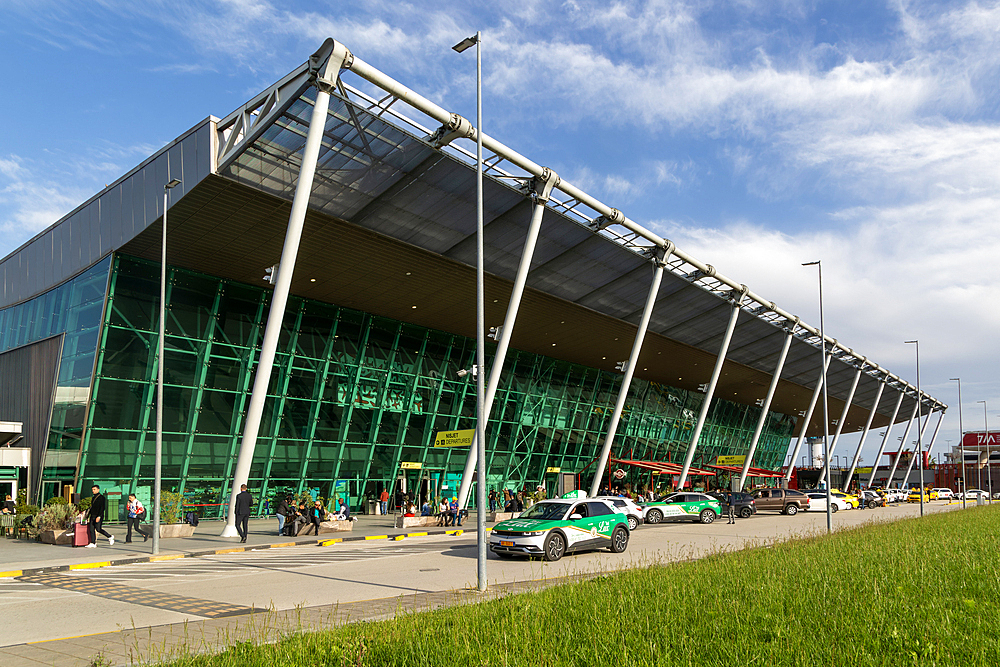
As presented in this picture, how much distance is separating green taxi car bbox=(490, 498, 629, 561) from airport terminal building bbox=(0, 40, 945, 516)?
10.6 m

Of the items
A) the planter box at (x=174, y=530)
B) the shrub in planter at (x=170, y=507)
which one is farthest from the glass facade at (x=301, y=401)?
the planter box at (x=174, y=530)

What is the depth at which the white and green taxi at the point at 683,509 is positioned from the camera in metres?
34.1

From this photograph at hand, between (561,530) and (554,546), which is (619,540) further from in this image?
(554,546)

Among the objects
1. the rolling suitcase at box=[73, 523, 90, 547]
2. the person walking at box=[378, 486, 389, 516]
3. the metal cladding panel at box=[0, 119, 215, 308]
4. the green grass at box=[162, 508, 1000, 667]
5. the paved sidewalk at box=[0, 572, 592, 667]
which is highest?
the metal cladding panel at box=[0, 119, 215, 308]

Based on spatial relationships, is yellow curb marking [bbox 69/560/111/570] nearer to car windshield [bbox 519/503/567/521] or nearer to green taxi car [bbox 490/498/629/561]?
green taxi car [bbox 490/498/629/561]

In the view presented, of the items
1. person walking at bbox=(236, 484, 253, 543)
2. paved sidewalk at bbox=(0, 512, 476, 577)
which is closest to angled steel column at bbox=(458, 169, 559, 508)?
paved sidewalk at bbox=(0, 512, 476, 577)

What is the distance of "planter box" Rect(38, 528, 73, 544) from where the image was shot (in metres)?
23.2

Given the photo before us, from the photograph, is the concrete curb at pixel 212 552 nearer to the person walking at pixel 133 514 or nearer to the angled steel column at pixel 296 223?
the angled steel column at pixel 296 223

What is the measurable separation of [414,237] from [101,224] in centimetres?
1187

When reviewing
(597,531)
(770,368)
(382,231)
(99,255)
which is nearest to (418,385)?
(382,231)

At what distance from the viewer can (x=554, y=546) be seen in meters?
19.0

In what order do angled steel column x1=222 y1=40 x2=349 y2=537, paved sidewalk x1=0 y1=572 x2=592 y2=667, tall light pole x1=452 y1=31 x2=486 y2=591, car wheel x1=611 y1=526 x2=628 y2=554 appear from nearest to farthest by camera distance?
paved sidewalk x1=0 y1=572 x2=592 y2=667
tall light pole x1=452 y1=31 x2=486 y2=591
car wheel x1=611 y1=526 x2=628 y2=554
angled steel column x1=222 y1=40 x2=349 y2=537

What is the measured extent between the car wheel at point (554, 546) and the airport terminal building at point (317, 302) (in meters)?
11.5

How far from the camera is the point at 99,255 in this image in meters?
29.5
